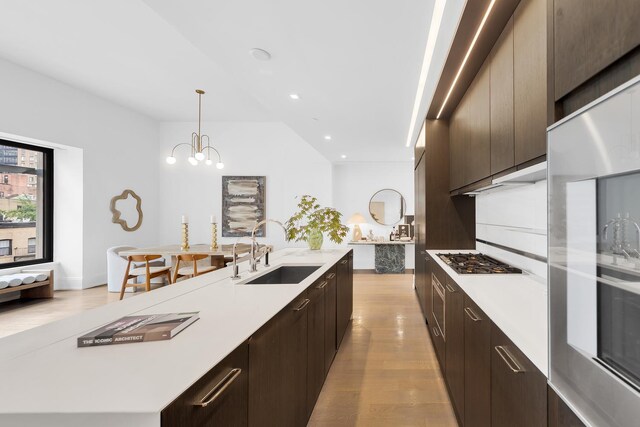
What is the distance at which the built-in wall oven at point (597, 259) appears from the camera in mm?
510

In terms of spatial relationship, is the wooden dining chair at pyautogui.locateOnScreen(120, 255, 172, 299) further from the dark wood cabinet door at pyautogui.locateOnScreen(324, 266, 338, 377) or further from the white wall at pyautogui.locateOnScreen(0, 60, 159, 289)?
the dark wood cabinet door at pyautogui.locateOnScreen(324, 266, 338, 377)

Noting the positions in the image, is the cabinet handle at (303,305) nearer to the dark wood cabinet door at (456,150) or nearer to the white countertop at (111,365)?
the white countertop at (111,365)

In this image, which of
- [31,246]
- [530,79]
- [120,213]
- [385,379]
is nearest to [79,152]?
[120,213]

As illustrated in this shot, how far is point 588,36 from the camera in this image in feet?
2.18

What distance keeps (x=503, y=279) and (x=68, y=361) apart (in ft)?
7.24

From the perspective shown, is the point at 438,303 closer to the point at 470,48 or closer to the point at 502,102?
the point at 502,102

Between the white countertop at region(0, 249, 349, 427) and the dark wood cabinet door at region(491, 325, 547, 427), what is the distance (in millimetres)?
872

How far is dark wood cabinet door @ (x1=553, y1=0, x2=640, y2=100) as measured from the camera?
56 cm

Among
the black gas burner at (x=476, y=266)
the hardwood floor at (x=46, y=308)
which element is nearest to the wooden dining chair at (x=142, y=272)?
the hardwood floor at (x=46, y=308)

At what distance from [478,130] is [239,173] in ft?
18.2

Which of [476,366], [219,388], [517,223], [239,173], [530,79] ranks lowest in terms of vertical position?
[476,366]

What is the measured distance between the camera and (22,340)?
0.99m

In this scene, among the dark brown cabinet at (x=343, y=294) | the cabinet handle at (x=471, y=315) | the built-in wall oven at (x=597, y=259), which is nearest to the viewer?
the built-in wall oven at (x=597, y=259)

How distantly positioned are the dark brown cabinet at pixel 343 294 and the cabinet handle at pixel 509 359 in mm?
1811
